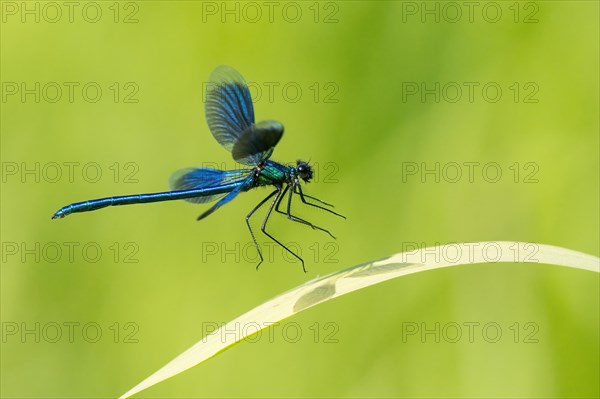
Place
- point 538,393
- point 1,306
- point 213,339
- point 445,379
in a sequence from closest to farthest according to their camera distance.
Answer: point 213,339
point 538,393
point 445,379
point 1,306

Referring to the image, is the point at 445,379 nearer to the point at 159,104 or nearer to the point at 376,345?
the point at 376,345

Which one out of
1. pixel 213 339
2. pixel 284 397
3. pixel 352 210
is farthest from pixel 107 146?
pixel 213 339

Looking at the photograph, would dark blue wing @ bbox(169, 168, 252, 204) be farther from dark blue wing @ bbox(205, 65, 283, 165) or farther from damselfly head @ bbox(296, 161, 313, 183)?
damselfly head @ bbox(296, 161, 313, 183)

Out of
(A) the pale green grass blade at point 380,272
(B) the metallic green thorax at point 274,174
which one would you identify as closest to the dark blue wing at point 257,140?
(B) the metallic green thorax at point 274,174

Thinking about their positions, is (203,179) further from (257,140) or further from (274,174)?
(257,140)

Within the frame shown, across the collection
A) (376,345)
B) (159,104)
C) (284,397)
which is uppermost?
(159,104)

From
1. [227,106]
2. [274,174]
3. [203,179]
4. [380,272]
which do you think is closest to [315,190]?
[274,174]

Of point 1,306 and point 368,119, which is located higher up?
point 368,119
